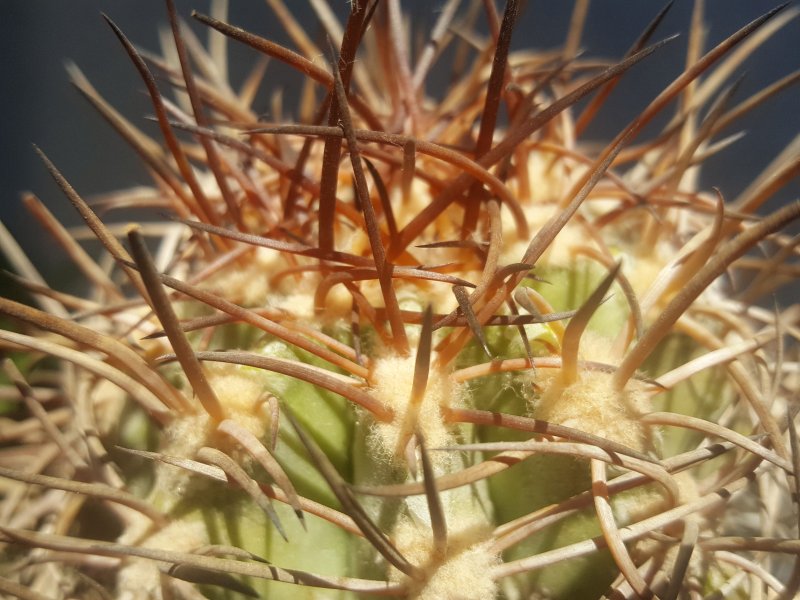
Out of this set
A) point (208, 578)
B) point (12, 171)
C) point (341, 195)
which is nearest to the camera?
point (208, 578)

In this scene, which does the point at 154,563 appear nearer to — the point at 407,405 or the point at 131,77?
the point at 407,405

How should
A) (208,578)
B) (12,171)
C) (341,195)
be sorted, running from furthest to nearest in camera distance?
(12,171)
(341,195)
(208,578)

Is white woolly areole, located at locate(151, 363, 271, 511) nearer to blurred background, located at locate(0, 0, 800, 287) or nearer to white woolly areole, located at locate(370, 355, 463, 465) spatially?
white woolly areole, located at locate(370, 355, 463, 465)

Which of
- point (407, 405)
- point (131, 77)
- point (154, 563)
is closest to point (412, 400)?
point (407, 405)

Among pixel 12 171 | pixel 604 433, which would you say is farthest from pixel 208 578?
pixel 12 171

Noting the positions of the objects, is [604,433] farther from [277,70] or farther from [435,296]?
[277,70]

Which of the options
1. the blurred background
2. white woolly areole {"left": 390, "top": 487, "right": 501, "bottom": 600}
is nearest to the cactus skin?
white woolly areole {"left": 390, "top": 487, "right": 501, "bottom": 600}
